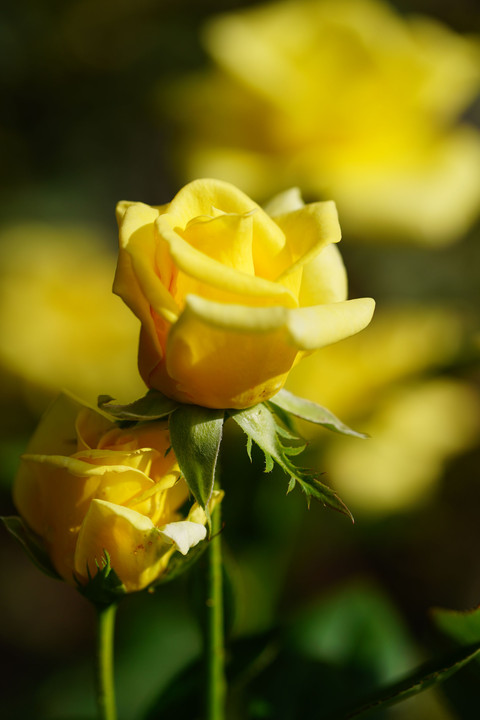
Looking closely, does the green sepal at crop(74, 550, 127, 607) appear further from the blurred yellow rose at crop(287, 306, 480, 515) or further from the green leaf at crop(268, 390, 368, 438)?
the blurred yellow rose at crop(287, 306, 480, 515)

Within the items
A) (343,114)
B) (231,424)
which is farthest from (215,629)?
(343,114)

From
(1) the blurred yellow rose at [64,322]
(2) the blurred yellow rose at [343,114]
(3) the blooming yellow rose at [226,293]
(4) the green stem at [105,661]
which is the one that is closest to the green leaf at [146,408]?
(3) the blooming yellow rose at [226,293]

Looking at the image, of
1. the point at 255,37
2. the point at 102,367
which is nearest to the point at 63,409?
the point at 102,367

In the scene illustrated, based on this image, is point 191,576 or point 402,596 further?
point 402,596

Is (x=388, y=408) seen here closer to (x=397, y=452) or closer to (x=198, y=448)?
(x=397, y=452)

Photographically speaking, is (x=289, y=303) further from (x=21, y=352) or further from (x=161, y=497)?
(x=21, y=352)
